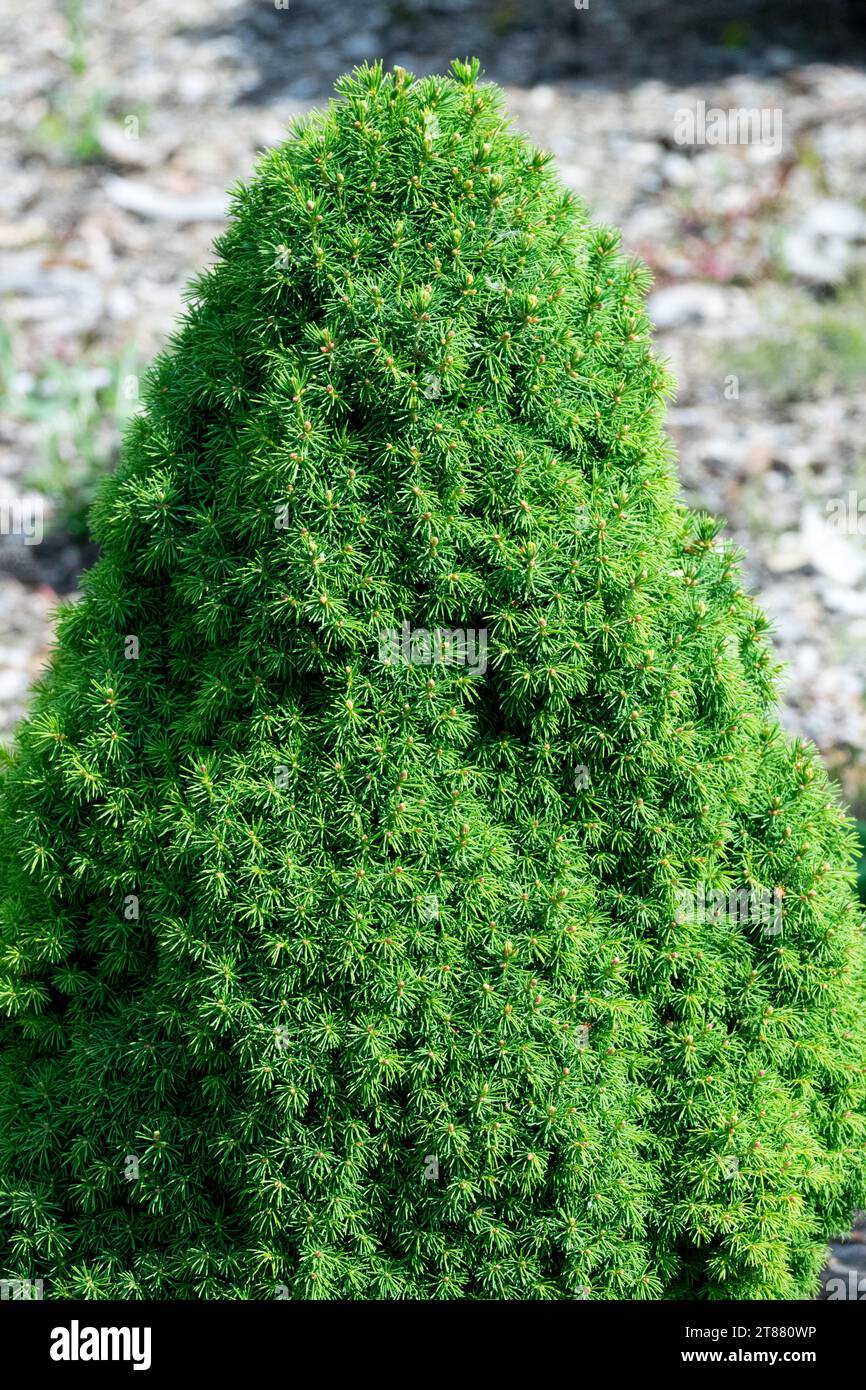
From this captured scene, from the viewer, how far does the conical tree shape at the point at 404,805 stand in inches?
98.9

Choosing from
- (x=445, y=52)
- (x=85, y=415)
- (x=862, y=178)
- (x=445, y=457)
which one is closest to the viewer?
(x=445, y=457)

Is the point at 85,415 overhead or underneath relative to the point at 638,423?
overhead

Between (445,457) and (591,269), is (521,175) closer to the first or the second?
(591,269)

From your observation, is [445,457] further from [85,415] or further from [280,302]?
[85,415]

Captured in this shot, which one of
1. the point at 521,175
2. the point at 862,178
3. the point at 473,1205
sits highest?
the point at 862,178

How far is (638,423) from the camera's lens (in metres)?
2.66

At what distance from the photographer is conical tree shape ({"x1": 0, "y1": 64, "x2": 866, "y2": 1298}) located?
251cm

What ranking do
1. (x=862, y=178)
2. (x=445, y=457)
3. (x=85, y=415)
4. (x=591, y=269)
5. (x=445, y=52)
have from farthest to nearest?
(x=445, y=52) → (x=862, y=178) → (x=85, y=415) → (x=591, y=269) → (x=445, y=457)

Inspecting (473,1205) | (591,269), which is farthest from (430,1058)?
(591,269)

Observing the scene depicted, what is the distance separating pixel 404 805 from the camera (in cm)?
254
